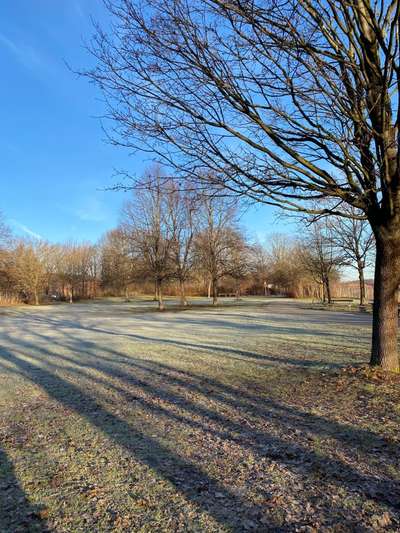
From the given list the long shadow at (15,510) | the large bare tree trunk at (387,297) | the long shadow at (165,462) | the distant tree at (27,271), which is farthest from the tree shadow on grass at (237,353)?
the distant tree at (27,271)

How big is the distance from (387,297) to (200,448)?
13.1 ft

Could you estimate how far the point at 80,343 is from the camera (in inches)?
433

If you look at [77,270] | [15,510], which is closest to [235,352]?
[15,510]

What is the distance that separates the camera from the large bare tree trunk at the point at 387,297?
5.85m

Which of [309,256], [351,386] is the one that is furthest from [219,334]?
[309,256]

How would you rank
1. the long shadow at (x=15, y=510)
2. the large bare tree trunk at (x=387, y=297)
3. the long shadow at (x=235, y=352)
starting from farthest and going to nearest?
the long shadow at (x=235, y=352)
the large bare tree trunk at (x=387, y=297)
the long shadow at (x=15, y=510)

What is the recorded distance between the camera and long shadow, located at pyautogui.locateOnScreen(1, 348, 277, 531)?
2496mm

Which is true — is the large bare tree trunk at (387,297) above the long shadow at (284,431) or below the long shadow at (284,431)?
above

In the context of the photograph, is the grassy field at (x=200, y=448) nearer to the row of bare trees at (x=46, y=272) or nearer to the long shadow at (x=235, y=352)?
the long shadow at (x=235, y=352)

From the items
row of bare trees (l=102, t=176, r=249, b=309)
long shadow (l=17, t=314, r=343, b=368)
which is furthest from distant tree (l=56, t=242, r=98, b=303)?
long shadow (l=17, t=314, r=343, b=368)

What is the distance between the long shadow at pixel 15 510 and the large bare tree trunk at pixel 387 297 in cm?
530

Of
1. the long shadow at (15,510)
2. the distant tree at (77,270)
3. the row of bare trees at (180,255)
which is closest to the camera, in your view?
the long shadow at (15,510)

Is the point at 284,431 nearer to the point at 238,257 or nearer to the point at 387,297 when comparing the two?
the point at 387,297

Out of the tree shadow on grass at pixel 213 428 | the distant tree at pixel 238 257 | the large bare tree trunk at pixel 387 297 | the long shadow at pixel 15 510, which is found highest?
the distant tree at pixel 238 257
